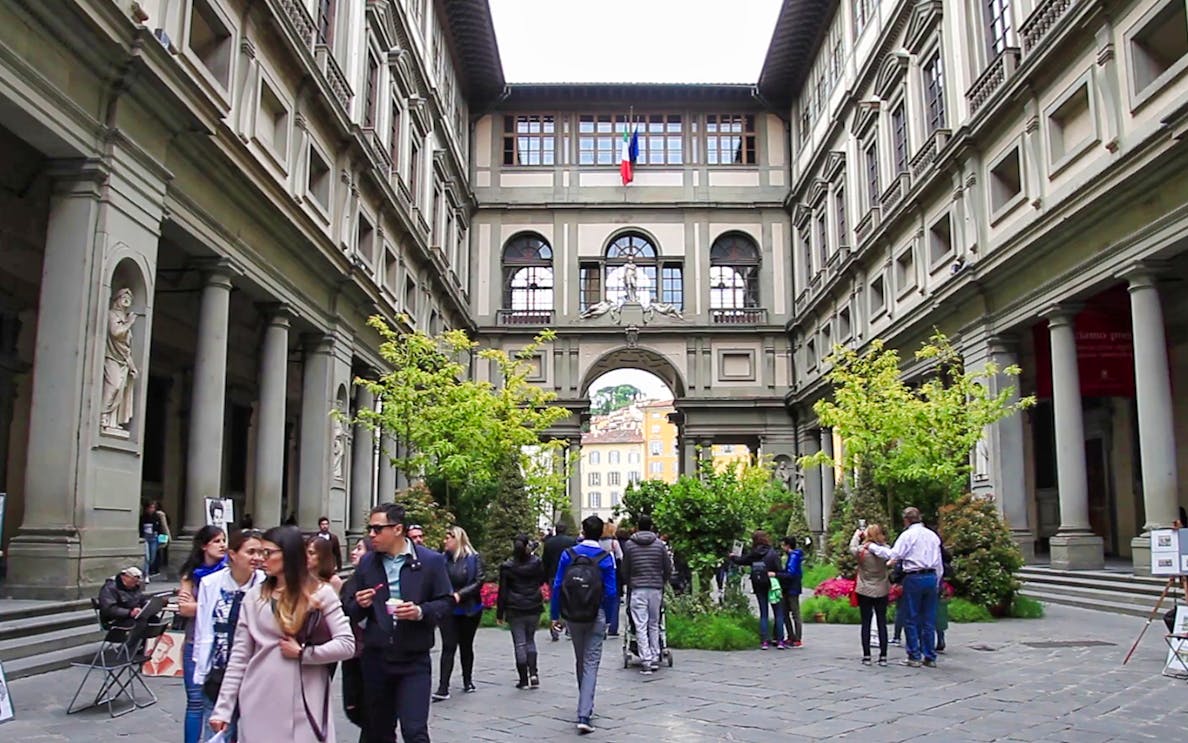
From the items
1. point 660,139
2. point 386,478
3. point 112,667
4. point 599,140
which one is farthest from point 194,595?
point 660,139

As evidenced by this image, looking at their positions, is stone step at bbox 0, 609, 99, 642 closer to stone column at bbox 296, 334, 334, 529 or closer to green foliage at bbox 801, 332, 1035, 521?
stone column at bbox 296, 334, 334, 529

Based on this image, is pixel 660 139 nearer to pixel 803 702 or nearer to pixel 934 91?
pixel 934 91

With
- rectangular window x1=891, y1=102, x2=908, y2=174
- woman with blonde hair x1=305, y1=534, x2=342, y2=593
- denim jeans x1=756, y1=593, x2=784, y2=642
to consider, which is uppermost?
rectangular window x1=891, y1=102, x2=908, y2=174

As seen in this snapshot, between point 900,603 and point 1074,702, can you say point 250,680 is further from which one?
point 900,603

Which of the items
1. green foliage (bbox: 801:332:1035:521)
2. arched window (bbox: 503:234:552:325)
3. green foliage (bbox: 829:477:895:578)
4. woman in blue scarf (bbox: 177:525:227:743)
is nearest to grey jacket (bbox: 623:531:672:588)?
woman in blue scarf (bbox: 177:525:227:743)

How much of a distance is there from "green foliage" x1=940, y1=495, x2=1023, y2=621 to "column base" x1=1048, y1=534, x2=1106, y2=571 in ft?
13.4

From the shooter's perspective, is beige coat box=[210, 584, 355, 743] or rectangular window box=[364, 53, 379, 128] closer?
beige coat box=[210, 584, 355, 743]

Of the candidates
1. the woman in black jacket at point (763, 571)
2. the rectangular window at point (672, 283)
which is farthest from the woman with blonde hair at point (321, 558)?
the rectangular window at point (672, 283)

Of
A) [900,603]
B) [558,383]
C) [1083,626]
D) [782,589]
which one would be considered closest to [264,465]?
[782,589]

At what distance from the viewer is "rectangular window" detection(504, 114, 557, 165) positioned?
4556cm

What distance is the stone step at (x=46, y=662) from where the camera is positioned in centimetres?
941

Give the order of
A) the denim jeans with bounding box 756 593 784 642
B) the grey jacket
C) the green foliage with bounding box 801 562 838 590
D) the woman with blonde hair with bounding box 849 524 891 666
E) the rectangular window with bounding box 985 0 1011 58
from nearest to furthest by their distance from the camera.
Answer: the grey jacket, the woman with blonde hair with bounding box 849 524 891 666, the denim jeans with bounding box 756 593 784 642, the rectangular window with bounding box 985 0 1011 58, the green foliage with bounding box 801 562 838 590

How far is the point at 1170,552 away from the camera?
1055 cm

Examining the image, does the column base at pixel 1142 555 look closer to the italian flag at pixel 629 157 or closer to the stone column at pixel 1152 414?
the stone column at pixel 1152 414
